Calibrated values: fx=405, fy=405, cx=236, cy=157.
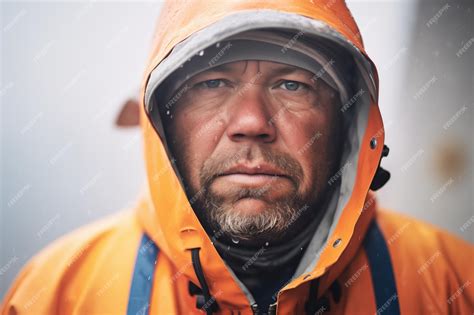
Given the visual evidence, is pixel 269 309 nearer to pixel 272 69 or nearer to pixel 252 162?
pixel 252 162

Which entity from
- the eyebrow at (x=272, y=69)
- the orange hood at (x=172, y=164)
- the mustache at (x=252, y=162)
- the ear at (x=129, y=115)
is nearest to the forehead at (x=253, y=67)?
the eyebrow at (x=272, y=69)

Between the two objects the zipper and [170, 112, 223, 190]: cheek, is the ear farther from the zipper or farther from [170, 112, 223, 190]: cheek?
the zipper

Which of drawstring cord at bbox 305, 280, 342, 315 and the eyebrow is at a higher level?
the eyebrow

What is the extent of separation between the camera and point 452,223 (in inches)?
142

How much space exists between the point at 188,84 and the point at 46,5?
148 inches

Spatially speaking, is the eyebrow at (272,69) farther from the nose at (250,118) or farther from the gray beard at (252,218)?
the gray beard at (252,218)

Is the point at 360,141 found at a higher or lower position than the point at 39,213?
higher

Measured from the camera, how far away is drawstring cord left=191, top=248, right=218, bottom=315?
1252 mm

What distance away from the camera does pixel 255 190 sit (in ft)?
4.25

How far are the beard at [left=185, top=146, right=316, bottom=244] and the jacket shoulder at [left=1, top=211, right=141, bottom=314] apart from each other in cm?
39

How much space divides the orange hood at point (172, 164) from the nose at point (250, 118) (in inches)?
8.9

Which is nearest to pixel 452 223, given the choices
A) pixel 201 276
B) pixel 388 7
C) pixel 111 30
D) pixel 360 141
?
pixel 388 7

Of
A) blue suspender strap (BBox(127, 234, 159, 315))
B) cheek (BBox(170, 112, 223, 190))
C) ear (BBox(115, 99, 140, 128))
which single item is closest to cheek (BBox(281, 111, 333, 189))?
cheek (BBox(170, 112, 223, 190))

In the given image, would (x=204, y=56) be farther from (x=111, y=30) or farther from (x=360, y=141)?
(x=111, y=30)
